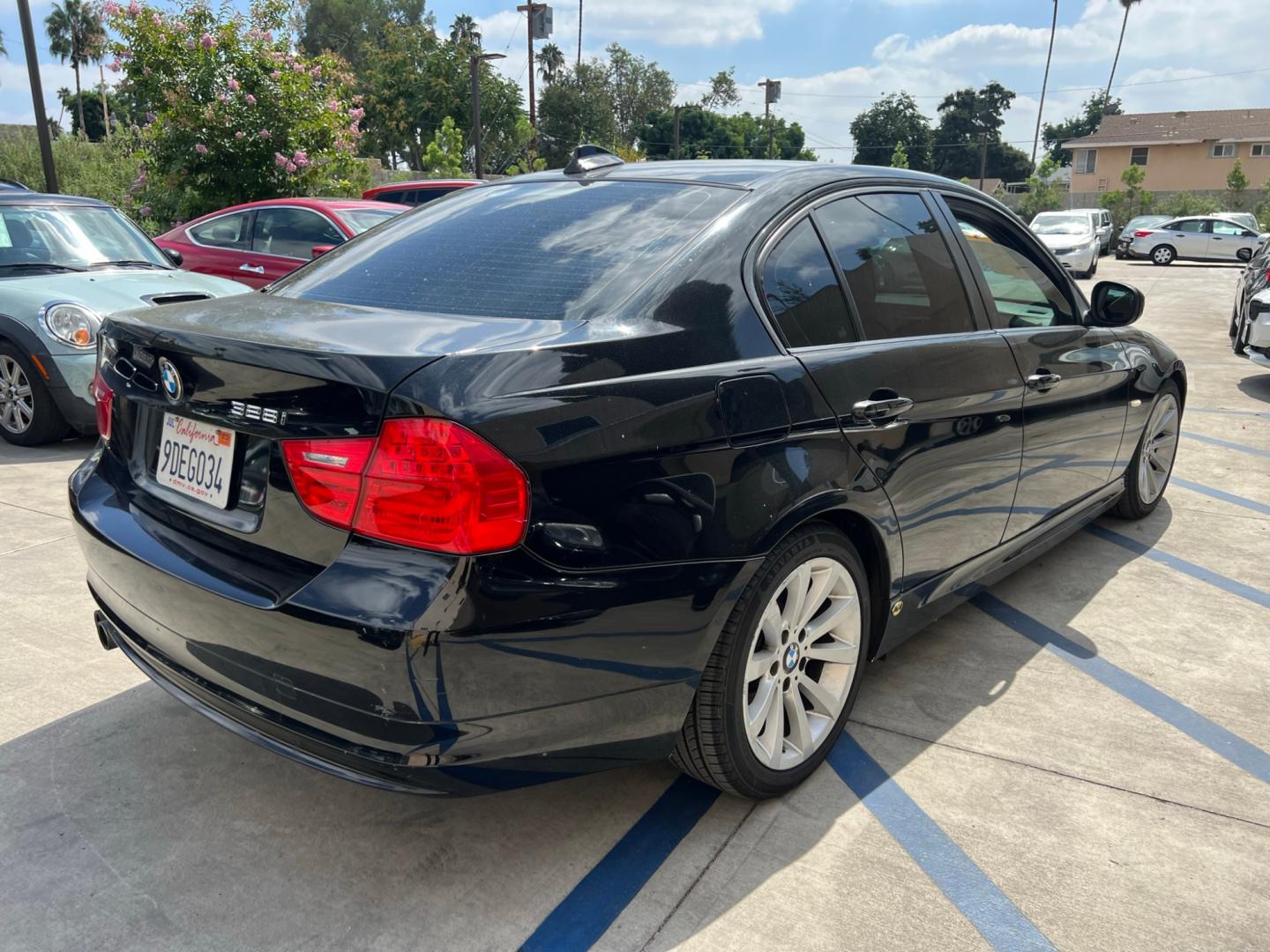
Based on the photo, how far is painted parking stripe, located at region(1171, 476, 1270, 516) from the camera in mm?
5551

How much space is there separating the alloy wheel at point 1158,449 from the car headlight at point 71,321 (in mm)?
5878

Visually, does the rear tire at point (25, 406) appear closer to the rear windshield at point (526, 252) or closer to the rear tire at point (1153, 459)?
the rear windshield at point (526, 252)

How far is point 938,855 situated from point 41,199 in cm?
723

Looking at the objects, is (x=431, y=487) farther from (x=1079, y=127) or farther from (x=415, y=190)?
(x=1079, y=127)

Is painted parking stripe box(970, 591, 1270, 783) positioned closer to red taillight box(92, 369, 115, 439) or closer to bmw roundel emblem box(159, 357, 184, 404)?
bmw roundel emblem box(159, 357, 184, 404)

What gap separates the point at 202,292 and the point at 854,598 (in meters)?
5.18

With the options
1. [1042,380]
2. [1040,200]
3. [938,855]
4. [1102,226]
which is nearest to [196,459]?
[938,855]

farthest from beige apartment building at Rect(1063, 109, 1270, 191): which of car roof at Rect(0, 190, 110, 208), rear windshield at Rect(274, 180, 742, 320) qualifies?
rear windshield at Rect(274, 180, 742, 320)

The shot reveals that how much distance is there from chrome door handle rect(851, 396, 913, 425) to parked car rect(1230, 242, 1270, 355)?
811 centimetres

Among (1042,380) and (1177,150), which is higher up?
(1177,150)

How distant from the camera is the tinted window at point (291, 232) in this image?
8898 millimetres

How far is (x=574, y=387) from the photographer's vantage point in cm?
208

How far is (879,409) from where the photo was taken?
2.75m

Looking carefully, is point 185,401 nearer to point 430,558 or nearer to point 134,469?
point 134,469
